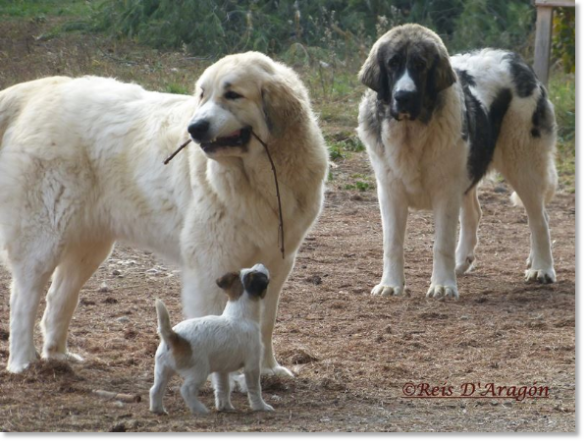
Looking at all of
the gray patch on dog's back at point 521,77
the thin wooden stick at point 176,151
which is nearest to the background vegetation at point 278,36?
the gray patch on dog's back at point 521,77

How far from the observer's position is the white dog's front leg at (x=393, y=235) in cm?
781

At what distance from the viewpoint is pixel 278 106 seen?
507cm

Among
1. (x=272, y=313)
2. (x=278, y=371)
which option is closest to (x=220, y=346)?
(x=272, y=313)

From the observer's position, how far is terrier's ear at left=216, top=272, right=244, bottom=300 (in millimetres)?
4852

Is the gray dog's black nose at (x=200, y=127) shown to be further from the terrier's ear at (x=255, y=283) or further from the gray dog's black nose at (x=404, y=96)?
the gray dog's black nose at (x=404, y=96)

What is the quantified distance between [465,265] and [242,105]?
421 centimetres

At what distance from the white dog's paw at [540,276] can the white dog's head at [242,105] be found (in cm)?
390

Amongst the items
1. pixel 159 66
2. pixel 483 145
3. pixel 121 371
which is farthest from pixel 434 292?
pixel 159 66

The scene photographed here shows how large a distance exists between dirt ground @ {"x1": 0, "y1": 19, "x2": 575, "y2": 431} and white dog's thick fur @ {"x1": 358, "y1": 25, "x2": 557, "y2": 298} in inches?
16.3

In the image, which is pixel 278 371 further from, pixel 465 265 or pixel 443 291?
pixel 465 265

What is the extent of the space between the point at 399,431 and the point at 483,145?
393 centimetres

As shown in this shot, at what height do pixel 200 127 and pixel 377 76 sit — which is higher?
pixel 200 127

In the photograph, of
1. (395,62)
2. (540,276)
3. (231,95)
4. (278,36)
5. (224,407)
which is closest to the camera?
(224,407)

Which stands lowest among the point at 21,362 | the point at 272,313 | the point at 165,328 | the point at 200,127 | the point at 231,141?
the point at 21,362
